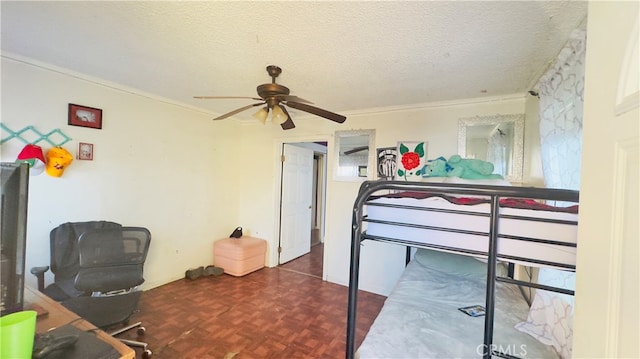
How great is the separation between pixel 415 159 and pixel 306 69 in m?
1.63

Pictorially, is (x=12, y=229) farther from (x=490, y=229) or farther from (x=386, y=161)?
(x=386, y=161)

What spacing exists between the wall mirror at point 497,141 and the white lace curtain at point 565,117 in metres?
0.99

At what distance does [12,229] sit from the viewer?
951 mm

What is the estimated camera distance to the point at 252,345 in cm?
207

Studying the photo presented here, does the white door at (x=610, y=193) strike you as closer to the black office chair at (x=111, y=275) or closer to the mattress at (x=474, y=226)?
the mattress at (x=474, y=226)

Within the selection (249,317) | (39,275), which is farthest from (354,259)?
(39,275)

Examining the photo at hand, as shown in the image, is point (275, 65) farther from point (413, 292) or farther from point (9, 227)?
point (413, 292)

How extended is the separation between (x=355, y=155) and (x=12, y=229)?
→ 292cm

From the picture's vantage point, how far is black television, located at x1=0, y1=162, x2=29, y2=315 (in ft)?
3.08

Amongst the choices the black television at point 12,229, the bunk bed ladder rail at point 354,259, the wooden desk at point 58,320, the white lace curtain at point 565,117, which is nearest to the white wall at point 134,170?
the wooden desk at point 58,320

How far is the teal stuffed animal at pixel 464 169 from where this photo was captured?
2.10 meters

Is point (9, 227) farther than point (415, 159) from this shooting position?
No

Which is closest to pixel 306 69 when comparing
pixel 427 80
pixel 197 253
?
pixel 427 80

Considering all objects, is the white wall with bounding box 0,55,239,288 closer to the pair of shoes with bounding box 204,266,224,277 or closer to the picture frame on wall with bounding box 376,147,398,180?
the pair of shoes with bounding box 204,266,224,277
